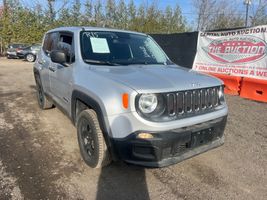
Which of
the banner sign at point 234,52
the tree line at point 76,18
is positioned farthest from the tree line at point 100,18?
the banner sign at point 234,52

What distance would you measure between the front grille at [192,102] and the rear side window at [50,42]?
3148 mm

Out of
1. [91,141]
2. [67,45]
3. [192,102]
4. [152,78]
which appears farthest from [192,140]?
[67,45]

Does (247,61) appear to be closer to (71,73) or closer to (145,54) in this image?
(145,54)

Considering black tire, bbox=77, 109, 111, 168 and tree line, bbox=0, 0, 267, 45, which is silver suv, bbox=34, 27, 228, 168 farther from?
tree line, bbox=0, 0, 267, 45

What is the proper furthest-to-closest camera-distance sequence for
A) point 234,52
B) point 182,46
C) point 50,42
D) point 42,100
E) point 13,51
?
point 13,51
point 182,46
point 234,52
point 42,100
point 50,42

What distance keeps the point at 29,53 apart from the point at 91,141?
22519 millimetres

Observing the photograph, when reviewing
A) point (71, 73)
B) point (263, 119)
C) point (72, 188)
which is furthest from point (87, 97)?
point (263, 119)

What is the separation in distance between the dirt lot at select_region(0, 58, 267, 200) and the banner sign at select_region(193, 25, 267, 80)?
3.67m

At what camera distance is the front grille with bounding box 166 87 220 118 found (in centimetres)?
304

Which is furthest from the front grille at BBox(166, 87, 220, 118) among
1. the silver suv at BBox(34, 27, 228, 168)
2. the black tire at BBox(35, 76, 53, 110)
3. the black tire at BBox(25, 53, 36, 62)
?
the black tire at BBox(25, 53, 36, 62)

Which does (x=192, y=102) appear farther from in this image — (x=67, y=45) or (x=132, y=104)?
(x=67, y=45)

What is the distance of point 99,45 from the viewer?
412 cm

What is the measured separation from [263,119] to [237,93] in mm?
2665

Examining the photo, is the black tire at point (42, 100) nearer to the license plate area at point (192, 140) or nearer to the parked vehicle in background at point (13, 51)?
the license plate area at point (192, 140)
